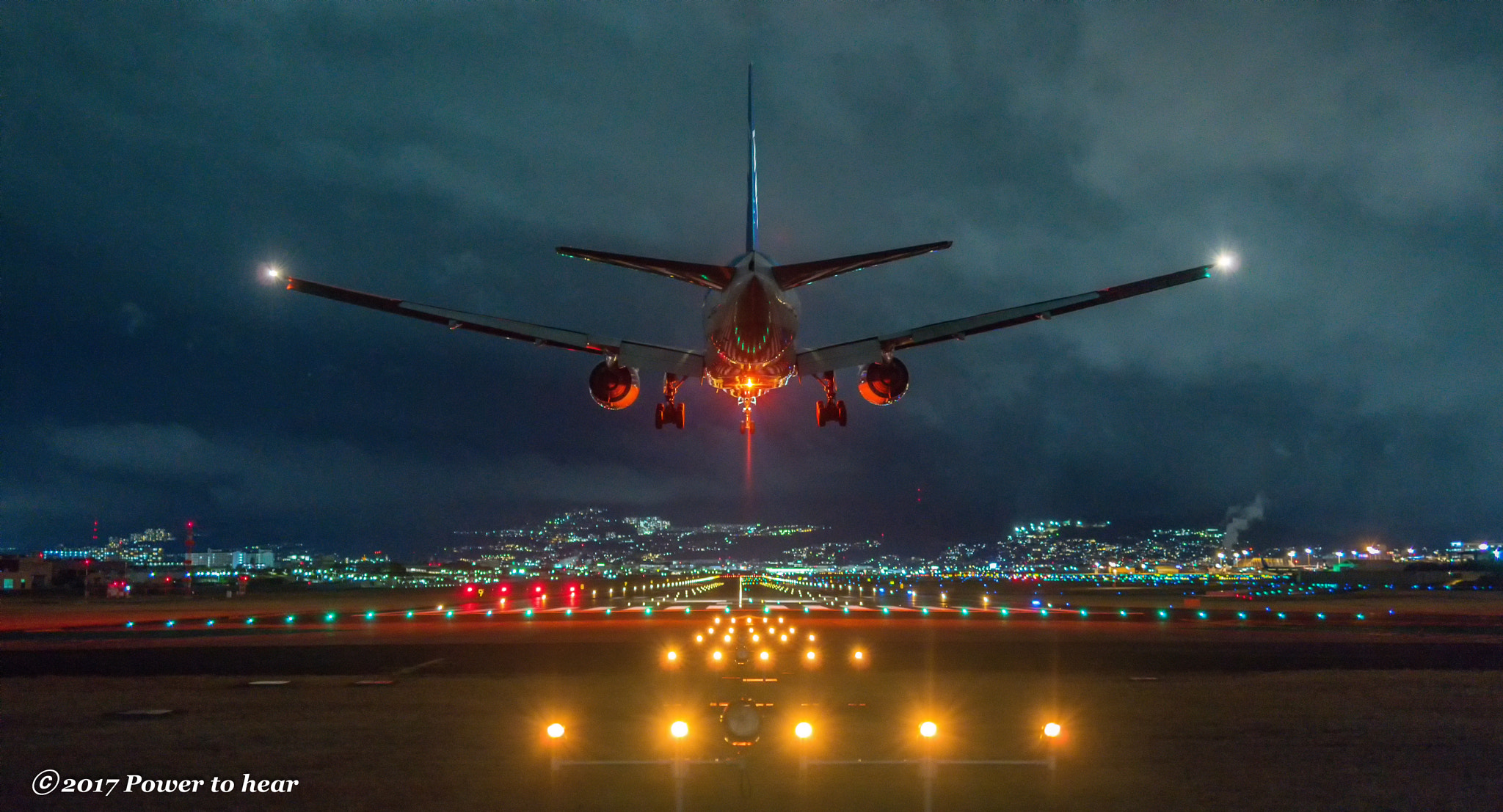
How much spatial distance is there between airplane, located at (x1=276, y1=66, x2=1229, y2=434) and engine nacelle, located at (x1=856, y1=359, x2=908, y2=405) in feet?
0.08

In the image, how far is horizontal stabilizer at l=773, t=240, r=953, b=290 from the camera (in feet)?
79.7

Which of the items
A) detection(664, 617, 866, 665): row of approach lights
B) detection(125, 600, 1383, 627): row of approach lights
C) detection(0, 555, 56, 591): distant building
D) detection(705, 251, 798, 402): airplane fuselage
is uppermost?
detection(705, 251, 798, 402): airplane fuselage

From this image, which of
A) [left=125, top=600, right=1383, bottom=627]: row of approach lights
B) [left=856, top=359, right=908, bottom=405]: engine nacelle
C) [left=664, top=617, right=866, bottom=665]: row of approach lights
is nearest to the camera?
[left=664, top=617, right=866, bottom=665]: row of approach lights

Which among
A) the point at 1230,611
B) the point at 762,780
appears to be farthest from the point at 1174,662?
the point at 1230,611

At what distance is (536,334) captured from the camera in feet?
94.4

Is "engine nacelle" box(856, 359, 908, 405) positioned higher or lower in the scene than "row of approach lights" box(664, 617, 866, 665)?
higher

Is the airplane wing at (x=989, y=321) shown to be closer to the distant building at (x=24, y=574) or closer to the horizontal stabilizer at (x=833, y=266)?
the horizontal stabilizer at (x=833, y=266)

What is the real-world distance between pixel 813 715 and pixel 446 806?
6.64m

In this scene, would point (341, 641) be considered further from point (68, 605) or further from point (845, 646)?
point (68, 605)

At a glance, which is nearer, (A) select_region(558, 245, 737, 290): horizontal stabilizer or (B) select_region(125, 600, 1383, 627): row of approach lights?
(A) select_region(558, 245, 737, 290): horizontal stabilizer

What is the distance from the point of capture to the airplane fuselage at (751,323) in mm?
25562

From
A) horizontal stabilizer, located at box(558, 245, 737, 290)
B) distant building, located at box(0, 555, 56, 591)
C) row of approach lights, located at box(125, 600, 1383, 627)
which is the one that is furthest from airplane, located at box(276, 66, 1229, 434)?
distant building, located at box(0, 555, 56, 591)

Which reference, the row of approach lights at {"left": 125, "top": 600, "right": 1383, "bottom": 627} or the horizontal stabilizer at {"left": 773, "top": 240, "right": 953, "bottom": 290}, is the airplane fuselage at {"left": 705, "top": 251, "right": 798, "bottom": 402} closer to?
the horizontal stabilizer at {"left": 773, "top": 240, "right": 953, "bottom": 290}

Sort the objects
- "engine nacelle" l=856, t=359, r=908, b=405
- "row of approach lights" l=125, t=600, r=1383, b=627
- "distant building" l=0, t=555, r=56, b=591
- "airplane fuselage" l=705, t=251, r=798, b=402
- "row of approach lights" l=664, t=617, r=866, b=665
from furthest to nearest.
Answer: "distant building" l=0, t=555, r=56, b=591 → "row of approach lights" l=125, t=600, r=1383, b=627 → "engine nacelle" l=856, t=359, r=908, b=405 → "airplane fuselage" l=705, t=251, r=798, b=402 → "row of approach lights" l=664, t=617, r=866, b=665
